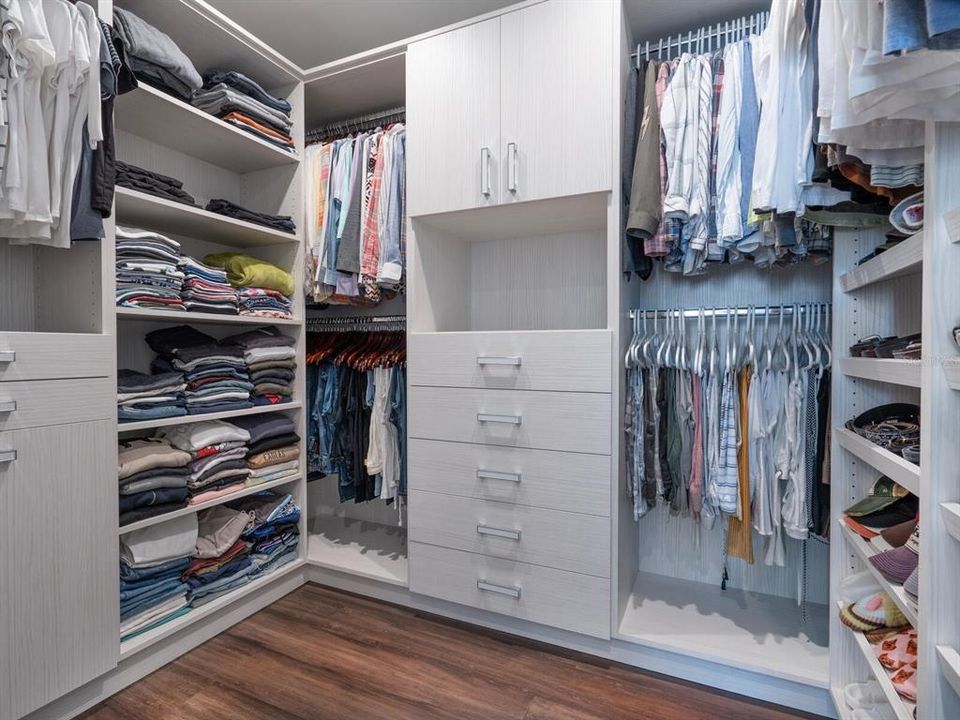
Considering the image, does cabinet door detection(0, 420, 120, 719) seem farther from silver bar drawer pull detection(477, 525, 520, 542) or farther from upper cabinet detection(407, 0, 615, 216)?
upper cabinet detection(407, 0, 615, 216)

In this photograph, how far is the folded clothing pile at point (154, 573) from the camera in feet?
5.20

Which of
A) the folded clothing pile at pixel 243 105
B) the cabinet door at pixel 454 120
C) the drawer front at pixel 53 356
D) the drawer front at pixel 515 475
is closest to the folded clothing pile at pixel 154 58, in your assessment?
the folded clothing pile at pixel 243 105

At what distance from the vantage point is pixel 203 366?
→ 1.84 m

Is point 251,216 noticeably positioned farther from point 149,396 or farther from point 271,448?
point 271,448

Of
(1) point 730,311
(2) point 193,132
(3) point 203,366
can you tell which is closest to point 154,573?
(3) point 203,366

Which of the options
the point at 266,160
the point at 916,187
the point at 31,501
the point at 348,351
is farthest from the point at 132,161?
the point at 916,187

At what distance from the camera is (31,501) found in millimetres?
1309

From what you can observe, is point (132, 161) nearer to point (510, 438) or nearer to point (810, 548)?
point (510, 438)

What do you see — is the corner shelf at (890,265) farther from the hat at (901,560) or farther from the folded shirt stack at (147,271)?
the folded shirt stack at (147,271)

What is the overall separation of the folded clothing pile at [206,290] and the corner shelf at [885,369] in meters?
1.96

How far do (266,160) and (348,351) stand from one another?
876 mm

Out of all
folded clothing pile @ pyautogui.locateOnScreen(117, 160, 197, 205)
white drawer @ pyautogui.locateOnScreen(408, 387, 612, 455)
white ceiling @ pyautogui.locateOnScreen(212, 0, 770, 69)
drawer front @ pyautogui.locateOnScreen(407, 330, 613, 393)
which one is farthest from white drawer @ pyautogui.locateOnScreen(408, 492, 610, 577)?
white ceiling @ pyautogui.locateOnScreen(212, 0, 770, 69)

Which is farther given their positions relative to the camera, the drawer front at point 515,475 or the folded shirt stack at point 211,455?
the folded shirt stack at point 211,455

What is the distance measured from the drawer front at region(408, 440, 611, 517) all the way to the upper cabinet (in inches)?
34.0
